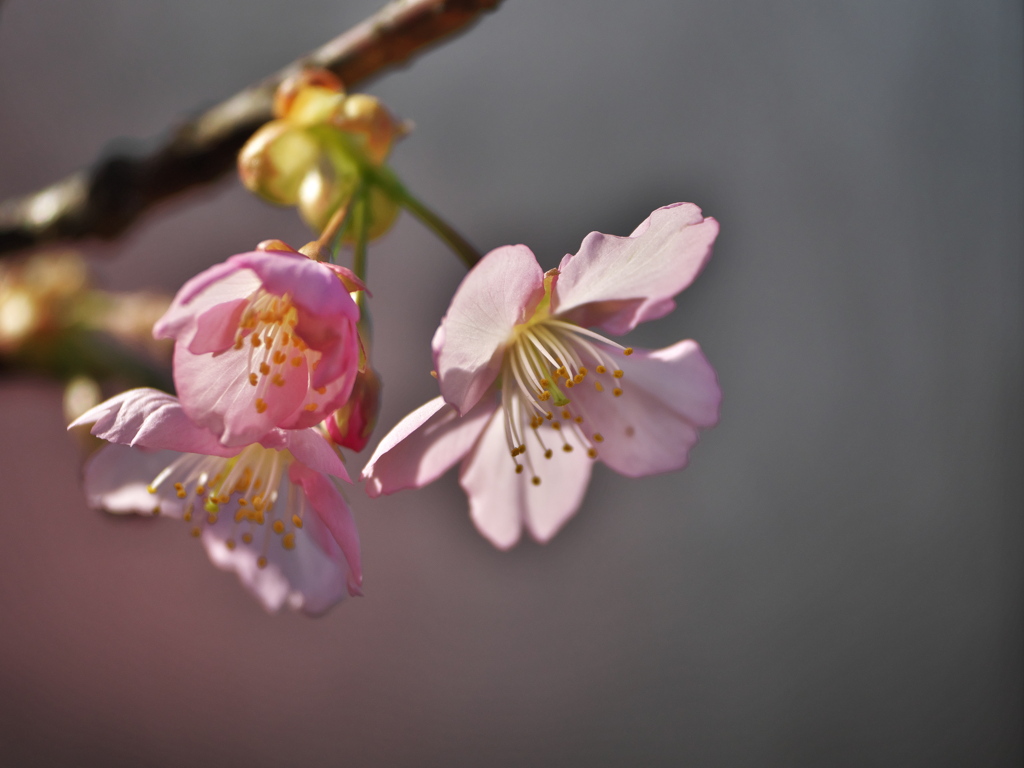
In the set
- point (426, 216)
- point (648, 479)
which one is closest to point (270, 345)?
point (426, 216)

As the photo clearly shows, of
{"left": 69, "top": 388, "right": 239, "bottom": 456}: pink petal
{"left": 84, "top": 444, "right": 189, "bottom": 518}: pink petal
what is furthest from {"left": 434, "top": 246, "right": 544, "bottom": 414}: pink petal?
{"left": 84, "top": 444, "right": 189, "bottom": 518}: pink petal

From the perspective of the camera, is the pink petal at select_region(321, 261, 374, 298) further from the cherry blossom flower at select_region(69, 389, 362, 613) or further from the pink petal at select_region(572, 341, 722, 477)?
the pink petal at select_region(572, 341, 722, 477)

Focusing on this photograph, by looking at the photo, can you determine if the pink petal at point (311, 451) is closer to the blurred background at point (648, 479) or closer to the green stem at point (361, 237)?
the green stem at point (361, 237)

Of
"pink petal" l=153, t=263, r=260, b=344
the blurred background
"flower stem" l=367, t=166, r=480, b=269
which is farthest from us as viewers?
the blurred background

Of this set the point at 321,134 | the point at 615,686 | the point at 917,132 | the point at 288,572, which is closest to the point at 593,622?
the point at 615,686

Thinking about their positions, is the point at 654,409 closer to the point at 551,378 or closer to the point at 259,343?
the point at 551,378

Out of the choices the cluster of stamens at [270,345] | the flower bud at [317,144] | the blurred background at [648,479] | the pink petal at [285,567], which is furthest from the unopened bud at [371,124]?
the blurred background at [648,479]

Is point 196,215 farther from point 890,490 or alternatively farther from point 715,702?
point 890,490
